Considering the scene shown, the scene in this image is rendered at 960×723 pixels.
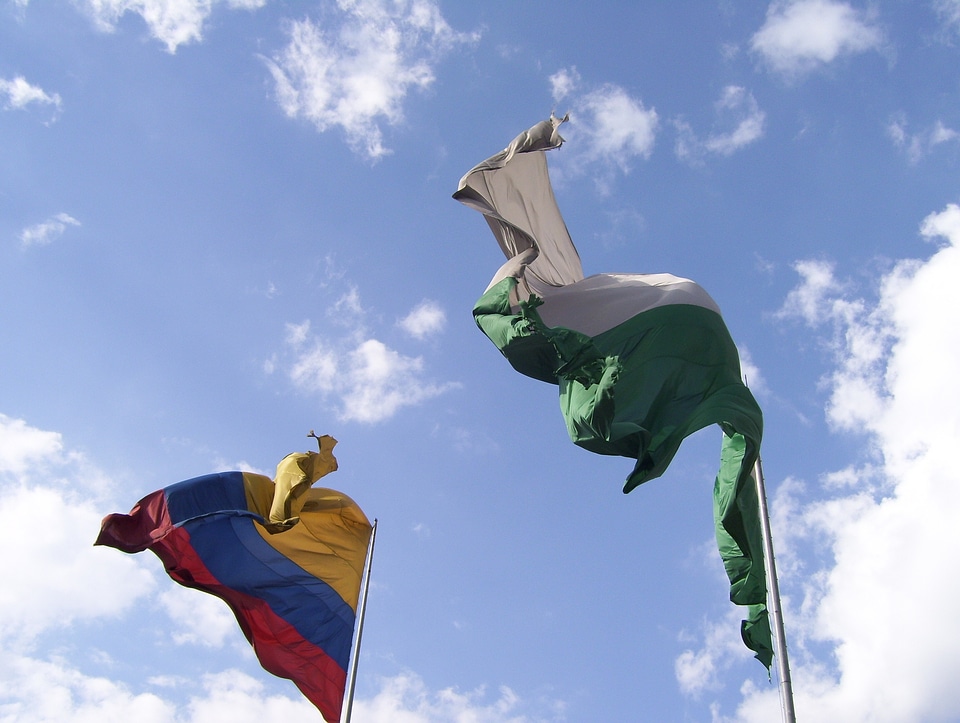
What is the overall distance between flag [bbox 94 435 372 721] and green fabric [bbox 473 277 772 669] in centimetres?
833

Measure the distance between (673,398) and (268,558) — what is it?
9878 mm

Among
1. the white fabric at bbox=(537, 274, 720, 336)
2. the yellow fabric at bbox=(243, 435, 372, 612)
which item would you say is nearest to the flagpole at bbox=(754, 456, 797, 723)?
the white fabric at bbox=(537, 274, 720, 336)

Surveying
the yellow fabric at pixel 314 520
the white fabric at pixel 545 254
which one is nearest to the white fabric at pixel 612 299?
the white fabric at pixel 545 254

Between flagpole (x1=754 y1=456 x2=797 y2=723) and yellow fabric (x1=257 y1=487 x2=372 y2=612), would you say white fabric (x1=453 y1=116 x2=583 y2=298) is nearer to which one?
flagpole (x1=754 y1=456 x2=797 y2=723)

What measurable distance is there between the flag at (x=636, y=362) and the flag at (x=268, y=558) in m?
7.57

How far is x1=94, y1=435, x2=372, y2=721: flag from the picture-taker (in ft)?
52.4

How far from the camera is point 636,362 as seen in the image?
969cm

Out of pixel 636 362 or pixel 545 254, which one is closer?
pixel 636 362

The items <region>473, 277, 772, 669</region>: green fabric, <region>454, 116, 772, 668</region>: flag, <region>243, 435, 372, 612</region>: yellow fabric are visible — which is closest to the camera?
<region>454, 116, 772, 668</region>: flag

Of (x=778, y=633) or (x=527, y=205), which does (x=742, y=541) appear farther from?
(x=527, y=205)

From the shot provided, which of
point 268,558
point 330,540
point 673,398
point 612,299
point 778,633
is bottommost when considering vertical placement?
point 778,633

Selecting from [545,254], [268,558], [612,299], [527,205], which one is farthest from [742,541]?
[268,558]

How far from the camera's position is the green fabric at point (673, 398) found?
339 inches

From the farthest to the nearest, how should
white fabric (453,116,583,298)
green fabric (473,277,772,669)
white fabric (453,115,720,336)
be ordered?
white fabric (453,116,583,298), white fabric (453,115,720,336), green fabric (473,277,772,669)
